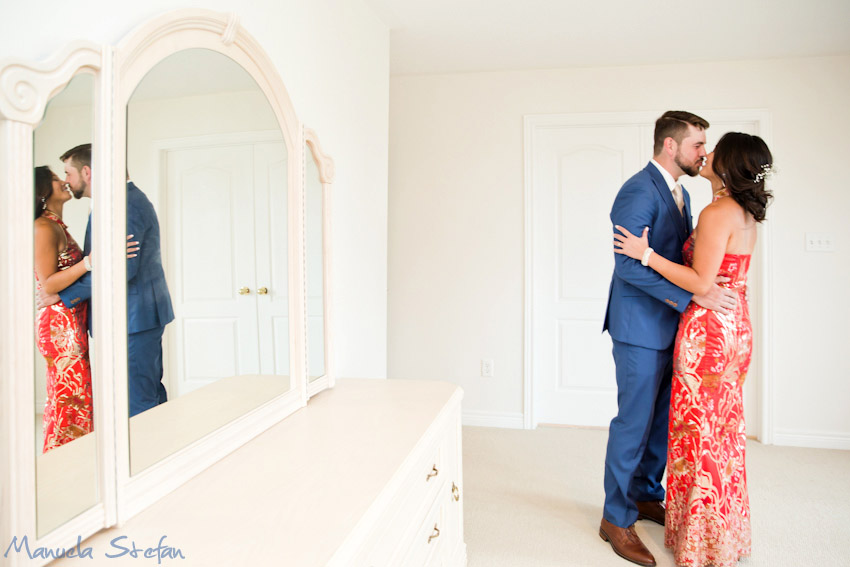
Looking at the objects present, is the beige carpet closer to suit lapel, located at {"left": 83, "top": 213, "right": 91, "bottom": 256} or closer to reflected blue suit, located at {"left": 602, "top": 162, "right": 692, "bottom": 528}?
reflected blue suit, located at {"left": 602, "top": 162, "right": 692, "bottom": 528}

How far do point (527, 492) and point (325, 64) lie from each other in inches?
81.1

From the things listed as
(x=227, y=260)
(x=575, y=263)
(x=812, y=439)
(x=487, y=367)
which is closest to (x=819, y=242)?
(x=812, y=439)

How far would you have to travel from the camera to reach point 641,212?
85.0 inches

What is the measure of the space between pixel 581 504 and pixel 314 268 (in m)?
1.65

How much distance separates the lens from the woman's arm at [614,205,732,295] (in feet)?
6.50

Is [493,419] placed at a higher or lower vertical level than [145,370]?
lower

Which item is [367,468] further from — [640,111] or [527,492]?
[640,111]

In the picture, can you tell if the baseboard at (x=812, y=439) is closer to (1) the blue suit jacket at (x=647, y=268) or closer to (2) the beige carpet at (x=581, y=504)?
(2) the beige carpet at (x=581, y=504)

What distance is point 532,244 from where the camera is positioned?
3.75 metres

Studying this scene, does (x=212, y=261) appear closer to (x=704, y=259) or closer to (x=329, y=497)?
(x=329, y=497)

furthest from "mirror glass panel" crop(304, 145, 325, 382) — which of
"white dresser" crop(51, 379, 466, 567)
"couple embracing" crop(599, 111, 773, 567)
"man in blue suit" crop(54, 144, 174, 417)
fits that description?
"couple embracing" crop(599, 111, 773, 567)

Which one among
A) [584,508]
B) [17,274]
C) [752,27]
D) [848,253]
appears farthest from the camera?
Result: [848,253]

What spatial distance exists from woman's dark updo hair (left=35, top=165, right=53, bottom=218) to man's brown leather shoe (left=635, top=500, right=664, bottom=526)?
2394mm

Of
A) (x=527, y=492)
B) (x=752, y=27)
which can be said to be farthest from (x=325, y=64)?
(x=752, y=27)
